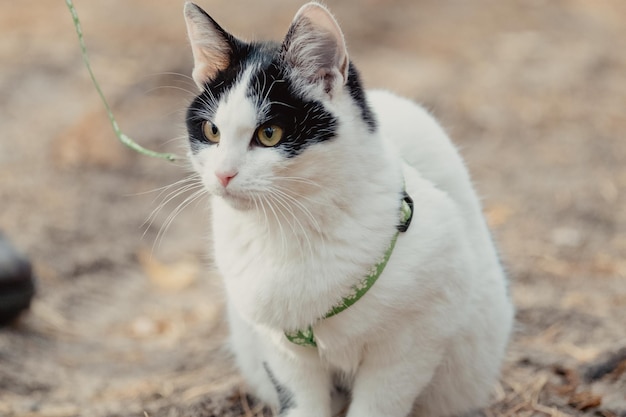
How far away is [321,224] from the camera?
170cm

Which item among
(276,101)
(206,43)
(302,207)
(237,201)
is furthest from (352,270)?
(206,43)

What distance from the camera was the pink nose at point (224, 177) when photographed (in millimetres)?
1594

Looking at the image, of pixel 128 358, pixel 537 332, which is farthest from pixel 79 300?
pixel 537 332

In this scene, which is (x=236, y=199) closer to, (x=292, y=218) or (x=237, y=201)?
(x=237, y=201)

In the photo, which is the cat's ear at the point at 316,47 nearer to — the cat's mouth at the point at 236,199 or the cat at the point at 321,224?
the cat at the point at 321,224

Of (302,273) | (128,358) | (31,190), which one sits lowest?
(31,190)

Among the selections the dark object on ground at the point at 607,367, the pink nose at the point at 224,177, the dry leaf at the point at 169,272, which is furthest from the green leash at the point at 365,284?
the dry leaf at the point at 169,272

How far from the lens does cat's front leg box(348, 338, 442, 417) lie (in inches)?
69.6

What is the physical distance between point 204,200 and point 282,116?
275 cm

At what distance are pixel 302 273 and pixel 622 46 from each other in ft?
16.3

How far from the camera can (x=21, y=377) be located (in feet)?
8.74

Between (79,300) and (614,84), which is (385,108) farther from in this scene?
(614,84)

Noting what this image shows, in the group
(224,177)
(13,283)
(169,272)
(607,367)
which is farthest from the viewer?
(169,272)

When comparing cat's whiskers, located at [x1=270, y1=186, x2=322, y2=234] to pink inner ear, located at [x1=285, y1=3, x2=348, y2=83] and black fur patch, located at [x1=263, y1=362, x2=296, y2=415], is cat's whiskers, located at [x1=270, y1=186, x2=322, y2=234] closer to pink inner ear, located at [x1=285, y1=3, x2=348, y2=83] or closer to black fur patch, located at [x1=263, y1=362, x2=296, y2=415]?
pink inner ear, located at [x1=285, y1=3, x2=348, y2=83]
